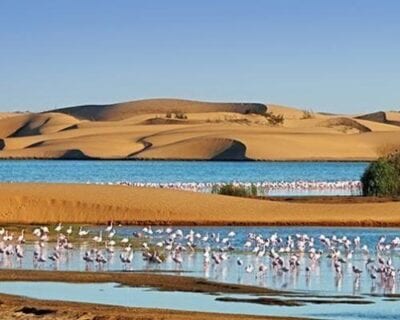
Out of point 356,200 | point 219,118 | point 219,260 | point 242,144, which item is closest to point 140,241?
point 219,260

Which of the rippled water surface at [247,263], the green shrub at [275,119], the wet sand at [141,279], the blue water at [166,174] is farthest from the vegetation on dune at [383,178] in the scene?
the green shrub at [275,119]

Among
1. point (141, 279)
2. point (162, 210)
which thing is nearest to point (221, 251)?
point (141, 279)

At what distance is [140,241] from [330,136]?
418ft

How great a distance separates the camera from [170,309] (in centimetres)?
1731

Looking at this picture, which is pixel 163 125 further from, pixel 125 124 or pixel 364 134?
pixel 364 134

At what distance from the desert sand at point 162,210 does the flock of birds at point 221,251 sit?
4212 mm

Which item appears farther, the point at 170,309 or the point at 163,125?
the point at 163,125

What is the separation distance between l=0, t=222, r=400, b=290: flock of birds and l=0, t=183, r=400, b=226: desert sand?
421 centimetres

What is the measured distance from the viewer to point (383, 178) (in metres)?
45.6

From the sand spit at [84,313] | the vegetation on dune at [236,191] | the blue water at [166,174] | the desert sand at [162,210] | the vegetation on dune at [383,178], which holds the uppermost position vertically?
the blue water at [166,174]

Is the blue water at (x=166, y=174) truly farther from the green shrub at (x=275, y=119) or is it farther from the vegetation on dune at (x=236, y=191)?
the green shrub at (x=275, y=119)

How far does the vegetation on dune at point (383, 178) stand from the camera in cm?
4522

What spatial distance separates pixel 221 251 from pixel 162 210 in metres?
10.6

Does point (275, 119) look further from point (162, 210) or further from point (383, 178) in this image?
point (162, 210)
